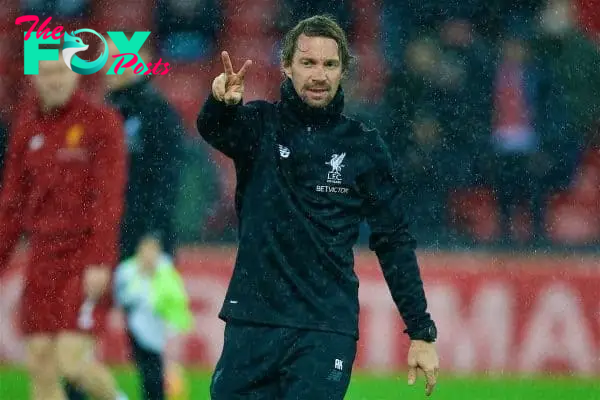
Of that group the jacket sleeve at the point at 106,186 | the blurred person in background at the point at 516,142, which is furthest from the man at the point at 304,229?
the blurred person in background at the point at 516,142

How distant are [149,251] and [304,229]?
11.0ft

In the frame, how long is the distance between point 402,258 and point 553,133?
251 inches

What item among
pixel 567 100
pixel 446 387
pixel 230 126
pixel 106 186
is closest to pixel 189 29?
pixel 567 100

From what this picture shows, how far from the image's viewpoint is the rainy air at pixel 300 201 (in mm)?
4258

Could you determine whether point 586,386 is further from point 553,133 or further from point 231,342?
point 231,342

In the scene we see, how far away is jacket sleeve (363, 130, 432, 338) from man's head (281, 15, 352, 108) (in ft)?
0.83

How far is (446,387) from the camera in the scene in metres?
8.81

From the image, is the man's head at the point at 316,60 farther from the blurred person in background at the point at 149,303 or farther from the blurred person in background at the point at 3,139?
the blurred person in background at the point at 3,139

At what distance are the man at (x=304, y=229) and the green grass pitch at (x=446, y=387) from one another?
400 centimetres

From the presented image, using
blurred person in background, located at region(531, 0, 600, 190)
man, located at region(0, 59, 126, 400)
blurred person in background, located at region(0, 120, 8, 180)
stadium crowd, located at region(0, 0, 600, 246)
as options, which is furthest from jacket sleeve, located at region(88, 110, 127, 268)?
blurred person in background, located at region(531, 0, 600, 190)

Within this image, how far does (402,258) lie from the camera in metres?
4.40

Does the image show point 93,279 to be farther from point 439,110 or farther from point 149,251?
point 439,110

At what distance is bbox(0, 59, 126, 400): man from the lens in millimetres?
6277

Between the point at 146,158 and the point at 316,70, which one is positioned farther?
the point at 146,158
